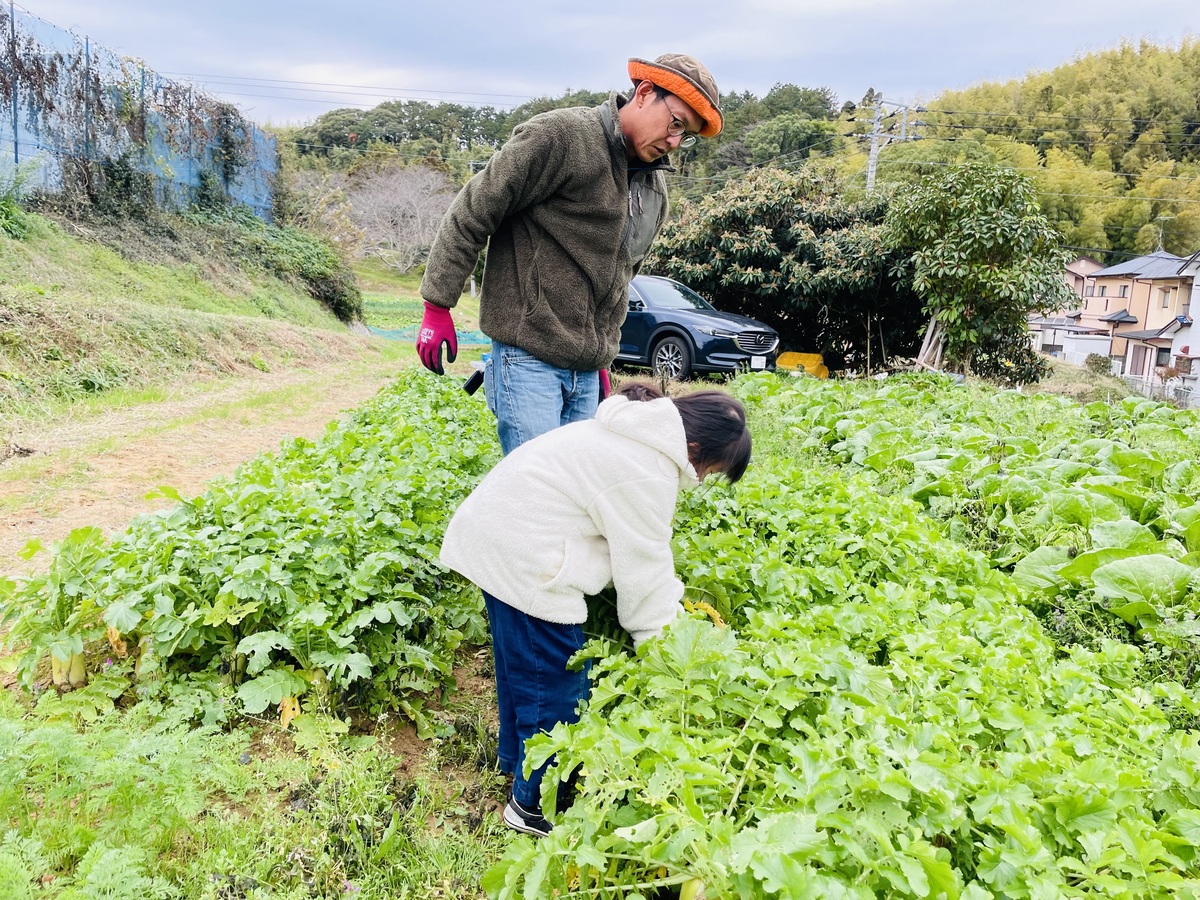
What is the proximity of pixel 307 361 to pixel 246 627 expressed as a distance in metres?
11.5

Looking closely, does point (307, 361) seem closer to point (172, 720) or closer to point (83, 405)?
point (83, 405)

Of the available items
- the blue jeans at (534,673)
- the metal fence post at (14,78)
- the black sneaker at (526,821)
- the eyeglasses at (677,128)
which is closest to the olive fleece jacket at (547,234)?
the eyeglasses at (677,128)

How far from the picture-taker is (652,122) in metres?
2.85

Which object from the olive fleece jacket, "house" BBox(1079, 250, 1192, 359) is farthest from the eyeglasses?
"house" BBox(1079, 250, 1192, 359)

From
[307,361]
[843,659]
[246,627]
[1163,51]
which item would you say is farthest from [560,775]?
[1163,51]

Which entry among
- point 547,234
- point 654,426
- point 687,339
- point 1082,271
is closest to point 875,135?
point 687,339

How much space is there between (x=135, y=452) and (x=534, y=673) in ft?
17.2

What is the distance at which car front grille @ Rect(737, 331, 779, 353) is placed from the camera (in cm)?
1176

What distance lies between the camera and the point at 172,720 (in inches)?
91.7

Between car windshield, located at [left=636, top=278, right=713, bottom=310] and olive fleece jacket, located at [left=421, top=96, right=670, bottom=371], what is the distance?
925 cm

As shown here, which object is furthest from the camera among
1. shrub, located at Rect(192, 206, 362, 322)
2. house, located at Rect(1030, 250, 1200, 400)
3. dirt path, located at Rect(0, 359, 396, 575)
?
house, located at Rect(1030, 250, 1200, 400)

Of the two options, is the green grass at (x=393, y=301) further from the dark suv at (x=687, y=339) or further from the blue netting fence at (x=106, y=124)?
the dark suv at (x=687, y=339)

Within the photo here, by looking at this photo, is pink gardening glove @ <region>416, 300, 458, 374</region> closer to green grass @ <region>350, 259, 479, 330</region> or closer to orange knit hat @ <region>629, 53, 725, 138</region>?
orange knit hat @ <region>629, 53, 725, 138</region>

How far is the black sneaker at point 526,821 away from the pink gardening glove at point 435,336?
1537 mm
